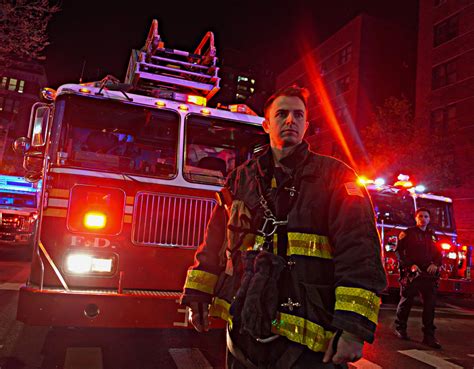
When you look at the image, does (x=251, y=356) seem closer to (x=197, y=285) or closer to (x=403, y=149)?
(x=197, y=285)

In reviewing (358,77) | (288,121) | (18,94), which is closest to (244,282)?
(288,121)

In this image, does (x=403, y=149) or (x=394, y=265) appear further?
(x=403, y=149)

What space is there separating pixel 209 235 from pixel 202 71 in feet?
15.1

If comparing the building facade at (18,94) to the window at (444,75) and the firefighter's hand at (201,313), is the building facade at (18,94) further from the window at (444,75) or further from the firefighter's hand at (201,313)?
the firefighter's hand at (201,313)

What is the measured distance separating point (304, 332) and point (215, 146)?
4.05m

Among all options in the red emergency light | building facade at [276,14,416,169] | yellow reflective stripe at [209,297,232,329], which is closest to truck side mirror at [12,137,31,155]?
the red emergency light

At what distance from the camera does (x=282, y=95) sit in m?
2.34

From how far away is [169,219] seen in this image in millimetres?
4891

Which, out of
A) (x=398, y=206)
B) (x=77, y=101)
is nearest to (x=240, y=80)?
(x=398, y=206)

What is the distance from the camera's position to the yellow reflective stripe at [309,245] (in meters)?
1.98

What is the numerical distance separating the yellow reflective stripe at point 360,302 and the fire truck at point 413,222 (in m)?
8.56

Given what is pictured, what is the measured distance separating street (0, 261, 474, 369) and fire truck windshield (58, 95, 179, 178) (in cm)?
196

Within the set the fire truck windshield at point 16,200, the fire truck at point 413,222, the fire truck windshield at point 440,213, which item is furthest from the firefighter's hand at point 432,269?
the fire truck windshield at point 16,200

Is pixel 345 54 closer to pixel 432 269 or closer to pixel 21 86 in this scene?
pixel 432 269
